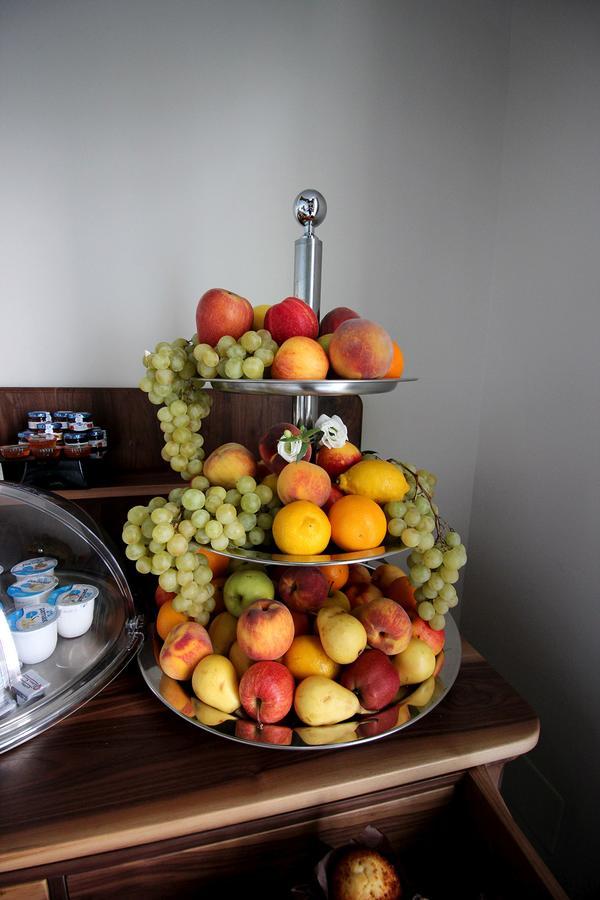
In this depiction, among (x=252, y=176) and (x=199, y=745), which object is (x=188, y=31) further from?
(x=199, y=745)

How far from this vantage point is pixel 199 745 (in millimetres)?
625

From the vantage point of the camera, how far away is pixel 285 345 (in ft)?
2.13

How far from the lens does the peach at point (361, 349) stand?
2.07 feet

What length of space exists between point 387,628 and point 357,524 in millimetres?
150

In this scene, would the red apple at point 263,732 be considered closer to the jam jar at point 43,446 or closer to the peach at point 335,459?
the peach at point 335,459

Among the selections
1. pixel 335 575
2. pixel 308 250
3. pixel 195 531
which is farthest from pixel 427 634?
pixel 308 250

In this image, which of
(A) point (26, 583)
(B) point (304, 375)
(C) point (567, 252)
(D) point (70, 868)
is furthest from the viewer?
(C) point (567, 252)

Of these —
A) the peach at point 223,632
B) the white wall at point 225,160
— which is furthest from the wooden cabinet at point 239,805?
the white wall at point 225,160

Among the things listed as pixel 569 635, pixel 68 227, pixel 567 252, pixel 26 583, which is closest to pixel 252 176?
pixel 68 227

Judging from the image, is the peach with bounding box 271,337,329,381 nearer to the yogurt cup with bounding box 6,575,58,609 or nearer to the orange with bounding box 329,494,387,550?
the orange with bounding box 329,494,387,550

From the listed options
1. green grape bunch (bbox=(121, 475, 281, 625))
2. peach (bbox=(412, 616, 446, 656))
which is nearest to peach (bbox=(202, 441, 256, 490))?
green grape bunch (bbox=(121, 475, 281, 625))

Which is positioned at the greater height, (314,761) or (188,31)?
(188,31)

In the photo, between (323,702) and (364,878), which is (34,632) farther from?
(364,878)

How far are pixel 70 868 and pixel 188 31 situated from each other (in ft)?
5.12
